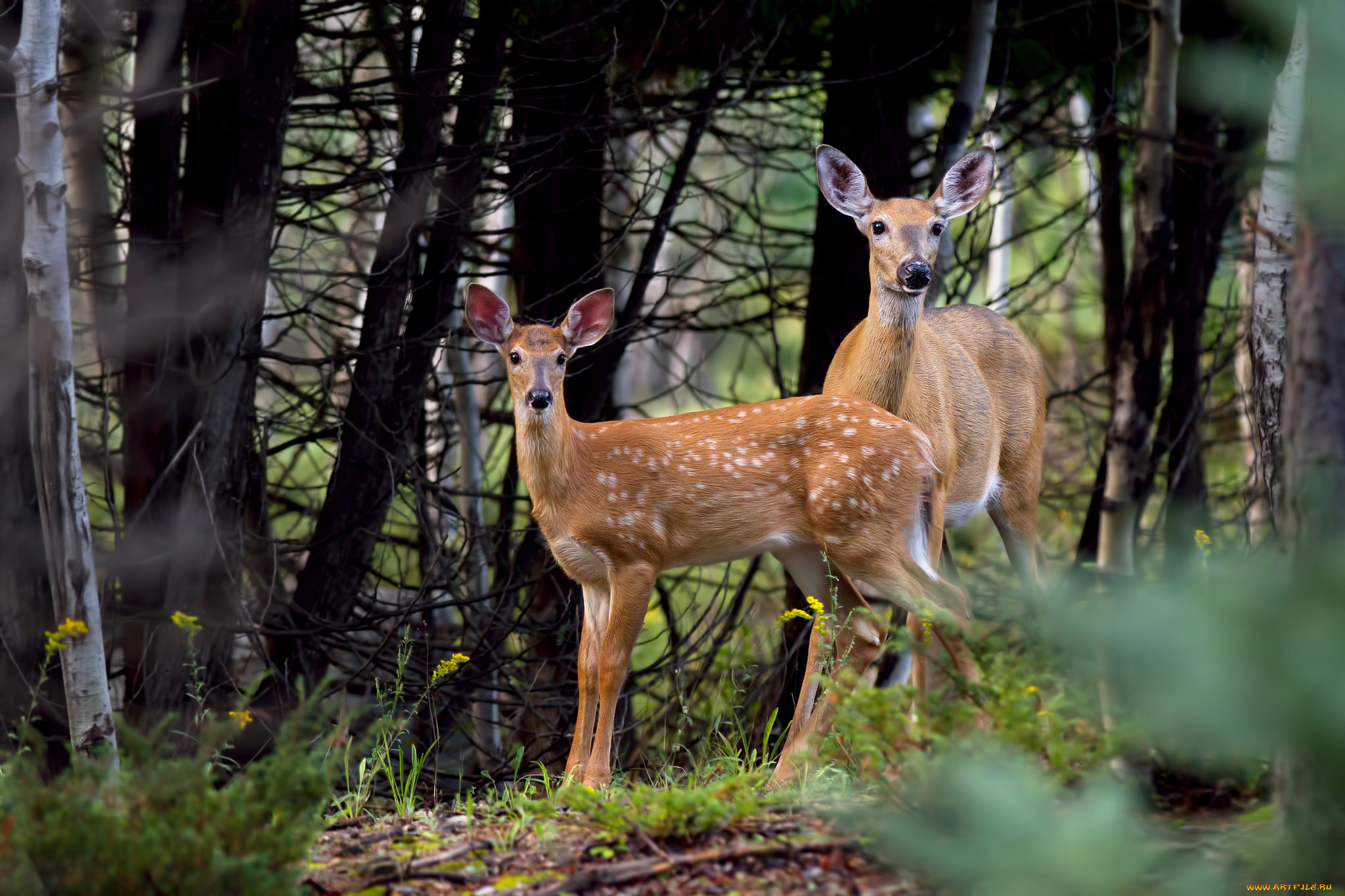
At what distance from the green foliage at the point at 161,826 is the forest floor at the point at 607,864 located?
13.6 inches

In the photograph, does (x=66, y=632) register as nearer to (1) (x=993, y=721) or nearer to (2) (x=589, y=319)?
(2) (x=589, y=319)

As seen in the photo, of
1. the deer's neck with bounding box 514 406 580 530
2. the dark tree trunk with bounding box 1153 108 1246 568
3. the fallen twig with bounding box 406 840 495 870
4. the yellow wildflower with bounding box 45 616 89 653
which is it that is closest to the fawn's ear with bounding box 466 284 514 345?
the deer's neck with bounding box 514 406 580 530

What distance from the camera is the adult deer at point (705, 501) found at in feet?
17.1

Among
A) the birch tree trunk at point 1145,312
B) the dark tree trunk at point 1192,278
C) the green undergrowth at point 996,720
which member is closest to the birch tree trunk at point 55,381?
the green undergrowth at point 996,720

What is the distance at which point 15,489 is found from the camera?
6.15 metres

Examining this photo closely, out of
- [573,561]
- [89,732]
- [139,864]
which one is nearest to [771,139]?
[573,561]

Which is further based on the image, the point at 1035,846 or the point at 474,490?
the point at 474,490

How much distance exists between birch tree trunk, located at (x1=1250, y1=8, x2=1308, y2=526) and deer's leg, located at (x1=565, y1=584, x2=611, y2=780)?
262 centimetres

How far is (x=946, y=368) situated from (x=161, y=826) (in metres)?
4.30

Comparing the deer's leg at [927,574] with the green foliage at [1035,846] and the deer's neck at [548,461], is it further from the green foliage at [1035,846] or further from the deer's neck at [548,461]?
the green foliage at [1035,846]

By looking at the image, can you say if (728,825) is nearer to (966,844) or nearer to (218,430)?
(966,844)

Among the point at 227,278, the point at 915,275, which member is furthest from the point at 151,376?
the point at 915,275

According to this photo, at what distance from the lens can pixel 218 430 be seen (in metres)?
6.61

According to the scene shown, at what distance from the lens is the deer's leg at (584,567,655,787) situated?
5.19 metres
